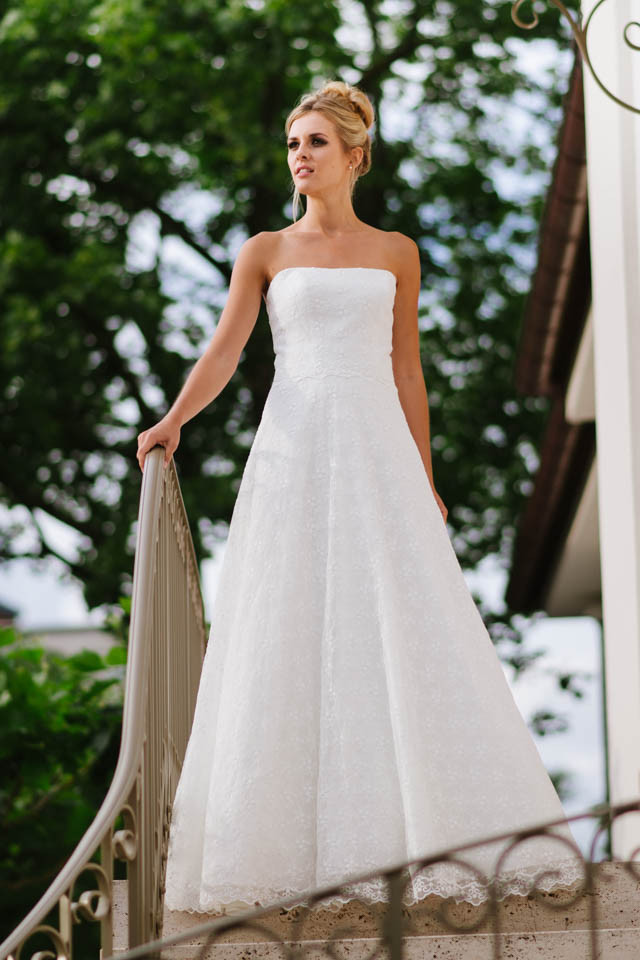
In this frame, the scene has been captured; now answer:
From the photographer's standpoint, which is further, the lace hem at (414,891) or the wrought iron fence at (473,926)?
the lace hem at (414,891)

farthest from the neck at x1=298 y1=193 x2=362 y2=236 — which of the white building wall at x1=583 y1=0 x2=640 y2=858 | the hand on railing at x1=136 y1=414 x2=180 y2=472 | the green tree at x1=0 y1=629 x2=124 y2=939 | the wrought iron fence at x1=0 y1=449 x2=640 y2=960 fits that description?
the green tree at x1=0 y1=629 x2=124 y2=939

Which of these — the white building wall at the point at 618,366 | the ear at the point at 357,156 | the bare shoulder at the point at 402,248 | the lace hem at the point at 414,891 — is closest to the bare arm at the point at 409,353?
the bare shoulder at the point at 402,248

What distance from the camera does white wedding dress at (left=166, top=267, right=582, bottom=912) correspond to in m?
3.11

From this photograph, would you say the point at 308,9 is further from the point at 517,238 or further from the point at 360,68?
the point at 517,238

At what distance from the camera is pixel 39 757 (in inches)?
226

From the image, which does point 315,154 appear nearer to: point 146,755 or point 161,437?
point 161,437

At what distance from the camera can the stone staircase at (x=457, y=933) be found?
279 cm

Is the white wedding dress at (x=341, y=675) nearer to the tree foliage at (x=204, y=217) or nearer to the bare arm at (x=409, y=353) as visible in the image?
the bare arm at (x=409, y=353)

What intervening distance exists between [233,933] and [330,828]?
13.4 inches

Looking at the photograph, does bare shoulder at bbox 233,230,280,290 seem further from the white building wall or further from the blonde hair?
the white building wall

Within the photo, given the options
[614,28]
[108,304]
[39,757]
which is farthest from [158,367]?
[614,28]

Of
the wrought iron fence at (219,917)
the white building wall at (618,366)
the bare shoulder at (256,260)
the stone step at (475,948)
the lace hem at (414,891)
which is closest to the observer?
the wrought iron fence at (219,917)

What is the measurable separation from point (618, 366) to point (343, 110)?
145 centimetres

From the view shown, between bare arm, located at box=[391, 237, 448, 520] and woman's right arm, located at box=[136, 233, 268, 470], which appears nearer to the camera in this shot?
woman's right arm, located at box=[136, 233, 268, 470]
